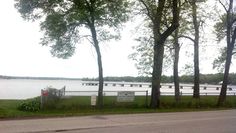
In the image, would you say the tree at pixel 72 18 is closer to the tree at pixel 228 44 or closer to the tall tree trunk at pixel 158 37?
the tall tree trunk at pixel 158 37

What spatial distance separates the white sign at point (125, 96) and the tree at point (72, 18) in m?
1.66

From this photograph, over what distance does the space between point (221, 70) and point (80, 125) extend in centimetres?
4576

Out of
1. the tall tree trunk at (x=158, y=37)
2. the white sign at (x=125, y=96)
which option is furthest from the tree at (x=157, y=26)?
the white sign at (x=125, y=96)

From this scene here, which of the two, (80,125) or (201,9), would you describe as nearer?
(80,125)

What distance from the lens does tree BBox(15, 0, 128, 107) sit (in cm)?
→ 2870

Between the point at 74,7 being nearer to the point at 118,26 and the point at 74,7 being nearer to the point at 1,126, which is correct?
the point at 118,26

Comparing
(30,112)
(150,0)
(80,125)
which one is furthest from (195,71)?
(80,125)

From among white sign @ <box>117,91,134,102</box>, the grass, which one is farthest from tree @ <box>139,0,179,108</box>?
white sign @ <box>117,91,134,102</box>

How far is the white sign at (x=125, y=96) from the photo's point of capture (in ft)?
101

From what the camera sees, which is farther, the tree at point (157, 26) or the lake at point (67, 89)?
the lake at point (67, 89)

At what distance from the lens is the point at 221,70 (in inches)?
2386

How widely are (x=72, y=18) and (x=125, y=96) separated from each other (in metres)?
6.60

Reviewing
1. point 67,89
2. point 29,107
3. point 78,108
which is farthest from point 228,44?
point 67,89

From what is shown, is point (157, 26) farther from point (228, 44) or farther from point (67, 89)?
point (67, 89)
